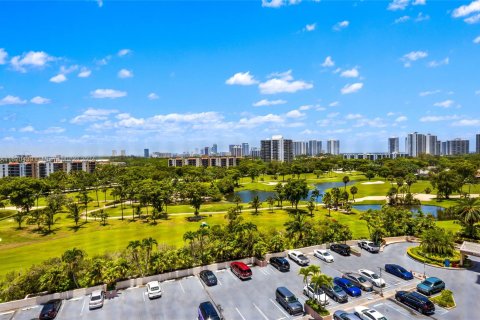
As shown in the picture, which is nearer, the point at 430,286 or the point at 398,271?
the point at 430,286

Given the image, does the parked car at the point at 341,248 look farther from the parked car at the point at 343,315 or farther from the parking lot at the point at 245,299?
the parked car at the point at 343,315

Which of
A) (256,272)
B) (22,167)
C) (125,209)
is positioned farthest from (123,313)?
(22,167)

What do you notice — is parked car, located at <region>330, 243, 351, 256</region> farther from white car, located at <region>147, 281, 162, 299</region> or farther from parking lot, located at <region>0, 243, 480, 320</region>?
white car, located at <region>147, 281, 162, 299</region>

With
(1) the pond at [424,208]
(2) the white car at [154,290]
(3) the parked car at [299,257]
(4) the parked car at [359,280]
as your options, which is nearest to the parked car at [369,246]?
(3) the parked car at [299,257]

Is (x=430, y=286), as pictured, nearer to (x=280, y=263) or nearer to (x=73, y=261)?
(x=280, y=263)

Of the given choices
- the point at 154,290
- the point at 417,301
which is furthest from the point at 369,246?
the point at 154,290

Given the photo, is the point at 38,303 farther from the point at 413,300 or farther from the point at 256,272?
the point at 413,300
